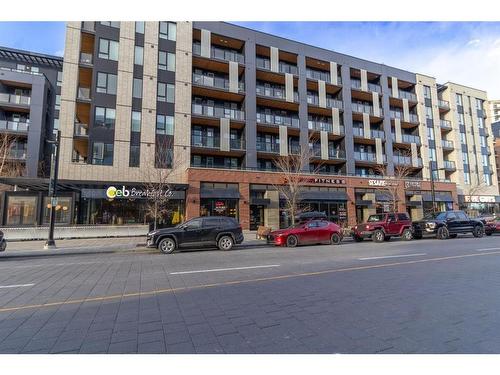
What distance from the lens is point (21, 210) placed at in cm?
2262

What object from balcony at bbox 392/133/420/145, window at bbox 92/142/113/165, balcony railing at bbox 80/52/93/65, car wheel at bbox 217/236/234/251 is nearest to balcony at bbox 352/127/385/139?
balcony at bbox 392/133/420/145

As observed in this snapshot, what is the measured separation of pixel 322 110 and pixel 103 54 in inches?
931

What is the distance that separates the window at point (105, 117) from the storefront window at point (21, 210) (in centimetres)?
821

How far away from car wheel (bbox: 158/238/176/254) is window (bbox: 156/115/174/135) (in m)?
15.1

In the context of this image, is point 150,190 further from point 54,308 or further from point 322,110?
point 322,110

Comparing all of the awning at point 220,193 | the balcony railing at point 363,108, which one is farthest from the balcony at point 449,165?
the awning at point 220,193

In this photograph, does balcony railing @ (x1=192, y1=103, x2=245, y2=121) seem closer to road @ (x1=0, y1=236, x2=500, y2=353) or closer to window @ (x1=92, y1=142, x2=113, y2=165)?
window @ (x1=92, y1=142, x2=113, y2=165)

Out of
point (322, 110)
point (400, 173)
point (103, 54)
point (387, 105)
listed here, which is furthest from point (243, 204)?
point (387, 105)

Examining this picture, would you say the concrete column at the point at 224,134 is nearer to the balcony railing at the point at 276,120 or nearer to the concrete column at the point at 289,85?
the balcony railing at the point at 276,120

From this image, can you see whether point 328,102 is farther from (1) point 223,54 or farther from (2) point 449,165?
(2) point 449,165

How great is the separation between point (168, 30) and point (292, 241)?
960 inches

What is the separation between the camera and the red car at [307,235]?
16.1 metres

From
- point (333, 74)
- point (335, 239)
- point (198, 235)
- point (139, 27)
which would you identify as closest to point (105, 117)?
point (139, 27)

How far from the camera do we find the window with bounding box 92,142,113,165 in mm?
23703
